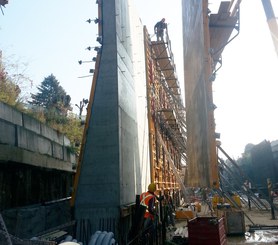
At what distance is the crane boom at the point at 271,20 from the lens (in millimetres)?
6305

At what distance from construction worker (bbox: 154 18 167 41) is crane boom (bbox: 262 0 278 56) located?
8695 millimetres

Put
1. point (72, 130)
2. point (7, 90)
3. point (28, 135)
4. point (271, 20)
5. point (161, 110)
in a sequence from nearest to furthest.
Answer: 1. point (271, 20)
2. point (28, 135)
3. point (7, 90)
4. point (72, 130)
5. point (161, 110)

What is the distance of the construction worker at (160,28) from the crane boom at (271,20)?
28.5 ft

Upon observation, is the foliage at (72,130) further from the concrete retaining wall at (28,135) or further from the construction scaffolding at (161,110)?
the construction scaffolding at (161,110)

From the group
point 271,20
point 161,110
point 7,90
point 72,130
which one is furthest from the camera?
point 161,110

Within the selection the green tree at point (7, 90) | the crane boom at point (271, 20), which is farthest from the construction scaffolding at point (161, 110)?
the crane boom at point (271, 20)

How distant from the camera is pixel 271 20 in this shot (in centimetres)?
635

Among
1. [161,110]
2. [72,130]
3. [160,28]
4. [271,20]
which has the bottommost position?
[72,130]

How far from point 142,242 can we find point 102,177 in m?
2.08

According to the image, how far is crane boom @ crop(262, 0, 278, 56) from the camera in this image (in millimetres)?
6305

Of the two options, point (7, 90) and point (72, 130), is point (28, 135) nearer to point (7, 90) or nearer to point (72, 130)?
point (7, 90)

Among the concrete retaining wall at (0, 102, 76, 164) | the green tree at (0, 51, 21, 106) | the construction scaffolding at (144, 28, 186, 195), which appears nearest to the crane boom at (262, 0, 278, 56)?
the concrete retaining wall at (0, 102, 76, 164)

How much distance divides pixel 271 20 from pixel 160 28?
9.30m

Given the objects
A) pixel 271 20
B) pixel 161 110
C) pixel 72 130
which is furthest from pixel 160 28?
pixel 271 20
